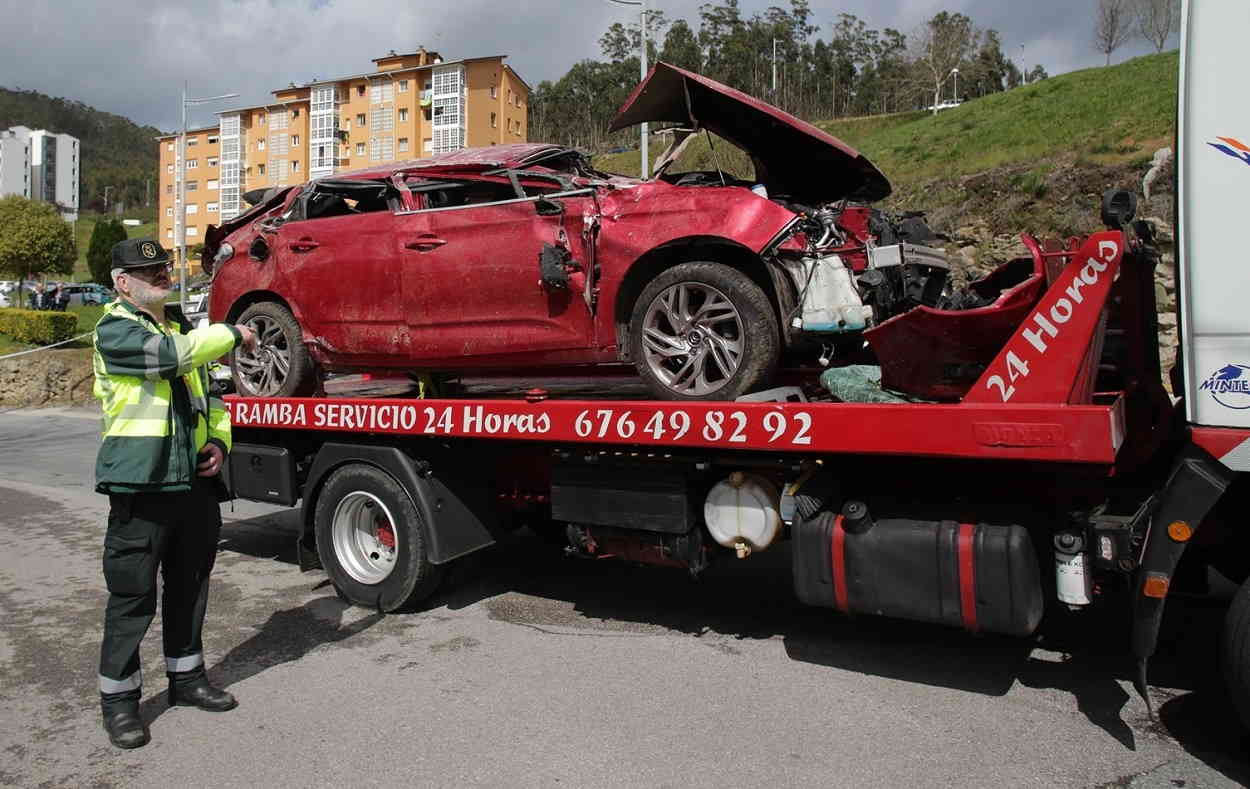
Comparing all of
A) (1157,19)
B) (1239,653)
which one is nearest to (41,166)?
(1157,19)

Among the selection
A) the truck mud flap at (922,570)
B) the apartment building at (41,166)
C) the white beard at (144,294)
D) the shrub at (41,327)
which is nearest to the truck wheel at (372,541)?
the white beard at (144,294)

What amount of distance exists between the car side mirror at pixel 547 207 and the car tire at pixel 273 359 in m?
2.00

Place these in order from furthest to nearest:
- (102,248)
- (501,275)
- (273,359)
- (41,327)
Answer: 1. (102,248)
2. (41,327)
3. (273,359)
4. (501,275)

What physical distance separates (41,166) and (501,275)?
143 metres

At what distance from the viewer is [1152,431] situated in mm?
3998

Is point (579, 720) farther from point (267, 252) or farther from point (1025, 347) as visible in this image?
point (267, 252)

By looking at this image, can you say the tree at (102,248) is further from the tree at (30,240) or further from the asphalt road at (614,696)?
the asphalt road at (614,696)

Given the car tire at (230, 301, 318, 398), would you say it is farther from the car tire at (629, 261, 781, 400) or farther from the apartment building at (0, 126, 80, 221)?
the apartment building at (0, 126, 80, 221)

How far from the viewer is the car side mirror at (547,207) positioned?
5.18 m

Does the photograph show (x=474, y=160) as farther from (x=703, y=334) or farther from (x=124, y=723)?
(x=124, y=723)

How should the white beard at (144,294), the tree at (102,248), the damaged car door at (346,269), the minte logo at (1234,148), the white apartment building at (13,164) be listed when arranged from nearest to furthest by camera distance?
the minte logo at (1234,148), the white beard at (144,294), the damaged car door at (346,269), the tree at (102,248), the white apartment building at (13,164)

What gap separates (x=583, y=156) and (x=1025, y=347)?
11.6 ft

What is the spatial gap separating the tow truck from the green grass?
1169cm

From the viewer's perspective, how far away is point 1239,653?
10.8 ft
